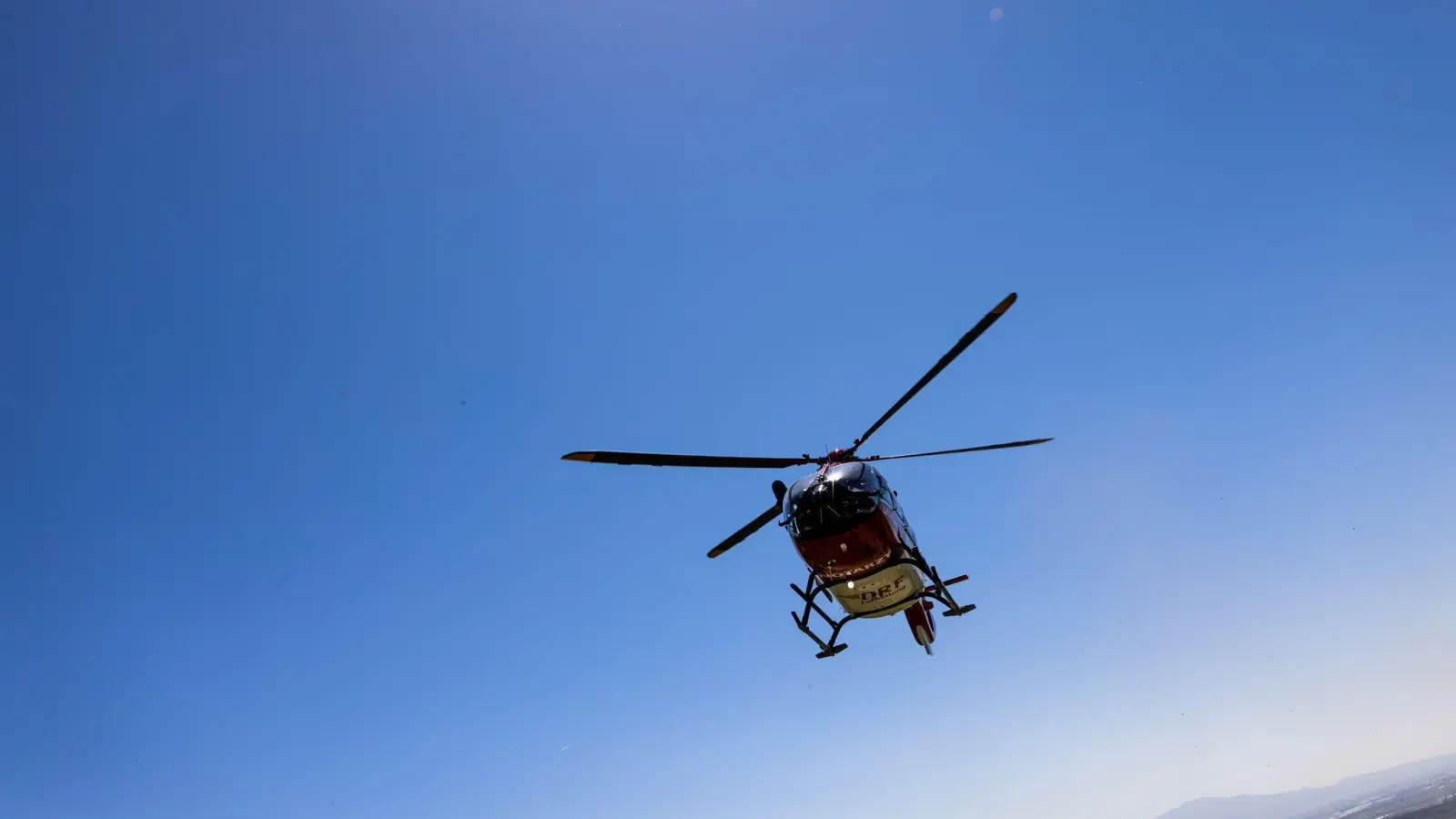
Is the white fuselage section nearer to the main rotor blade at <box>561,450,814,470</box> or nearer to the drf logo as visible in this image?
the drf logo

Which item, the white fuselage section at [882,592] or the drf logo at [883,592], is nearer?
the white fuselage section at [882,592]

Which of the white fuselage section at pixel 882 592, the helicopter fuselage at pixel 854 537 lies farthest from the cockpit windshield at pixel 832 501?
the white fuselage section at pixel 882 592

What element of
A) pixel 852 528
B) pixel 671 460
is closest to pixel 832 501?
pixel 852 528

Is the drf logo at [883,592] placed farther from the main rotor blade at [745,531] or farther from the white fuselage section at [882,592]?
the main rotor blade at [745,531]

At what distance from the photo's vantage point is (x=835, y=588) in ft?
45.9

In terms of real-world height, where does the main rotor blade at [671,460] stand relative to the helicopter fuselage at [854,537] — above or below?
above

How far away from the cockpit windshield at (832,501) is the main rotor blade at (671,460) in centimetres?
122

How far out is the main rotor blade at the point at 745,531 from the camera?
15.2 meters

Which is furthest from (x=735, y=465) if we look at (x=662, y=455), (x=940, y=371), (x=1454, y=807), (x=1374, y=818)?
(x=1374, y=818)

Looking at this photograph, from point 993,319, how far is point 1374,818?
297358mm

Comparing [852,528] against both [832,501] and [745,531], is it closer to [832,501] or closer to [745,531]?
[832,501]

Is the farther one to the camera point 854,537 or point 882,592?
point 882,592

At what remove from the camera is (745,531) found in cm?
1568

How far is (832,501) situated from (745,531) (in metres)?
3.20
